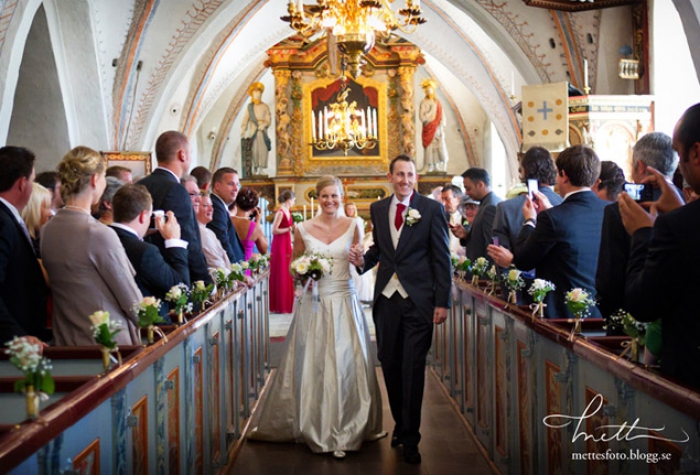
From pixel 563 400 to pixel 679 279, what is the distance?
3.58 ft

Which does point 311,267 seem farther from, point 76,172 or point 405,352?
point 76,172

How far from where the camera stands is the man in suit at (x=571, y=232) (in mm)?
4027

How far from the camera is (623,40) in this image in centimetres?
1192

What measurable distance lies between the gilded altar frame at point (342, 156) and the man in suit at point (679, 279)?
1723 centimetres

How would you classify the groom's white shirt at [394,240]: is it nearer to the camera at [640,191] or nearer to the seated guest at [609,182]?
the seated guest at [609,182]

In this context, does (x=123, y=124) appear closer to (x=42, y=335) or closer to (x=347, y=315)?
(x=347, y=315)

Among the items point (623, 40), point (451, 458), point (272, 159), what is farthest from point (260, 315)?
point (272, 159)

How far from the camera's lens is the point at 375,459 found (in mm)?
5148

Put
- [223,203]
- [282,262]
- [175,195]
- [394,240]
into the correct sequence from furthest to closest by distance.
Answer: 1. [282,262]
2. [223,203]
3. [394,240]
4. [175,195]

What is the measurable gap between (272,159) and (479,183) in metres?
16.3

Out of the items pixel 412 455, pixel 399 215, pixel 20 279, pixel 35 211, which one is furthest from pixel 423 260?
pixel 20 279

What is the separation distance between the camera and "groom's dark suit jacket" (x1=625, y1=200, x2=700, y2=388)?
7.04ft

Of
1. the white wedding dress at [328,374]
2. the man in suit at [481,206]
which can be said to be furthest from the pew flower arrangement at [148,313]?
the man in suit at [481,206]

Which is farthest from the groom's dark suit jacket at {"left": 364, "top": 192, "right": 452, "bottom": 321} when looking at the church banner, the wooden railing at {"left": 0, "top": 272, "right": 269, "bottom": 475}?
the church banner
